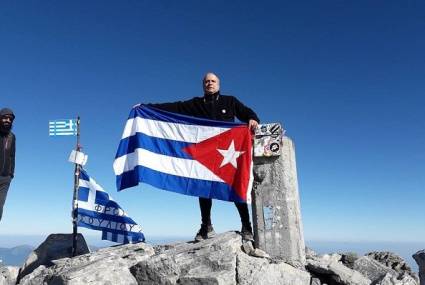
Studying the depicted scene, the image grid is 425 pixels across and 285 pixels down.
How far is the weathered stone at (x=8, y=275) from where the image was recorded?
36.7 feet

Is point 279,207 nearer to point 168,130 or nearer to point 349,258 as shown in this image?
point 349,258

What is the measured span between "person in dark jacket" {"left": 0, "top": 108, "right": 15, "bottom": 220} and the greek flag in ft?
14.6

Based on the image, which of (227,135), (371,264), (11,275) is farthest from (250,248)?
(11,275)

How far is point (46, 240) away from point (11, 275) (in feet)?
6.69

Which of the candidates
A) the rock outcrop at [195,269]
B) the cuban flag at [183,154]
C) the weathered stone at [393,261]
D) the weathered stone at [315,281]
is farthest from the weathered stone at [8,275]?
the weathered stone at [393,261]

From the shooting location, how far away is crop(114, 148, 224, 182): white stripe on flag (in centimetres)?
1058

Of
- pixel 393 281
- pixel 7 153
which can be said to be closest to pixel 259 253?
pixel 393 281

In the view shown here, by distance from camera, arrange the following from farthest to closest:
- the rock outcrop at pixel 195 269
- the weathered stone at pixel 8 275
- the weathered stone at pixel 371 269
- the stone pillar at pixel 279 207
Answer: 1. the weathered stone at pixel 8 275
2. the weathered stone at pixel 371 269
3. the stone pillar at pixel 279 207
4. the rock outcrop at pixel 195 269

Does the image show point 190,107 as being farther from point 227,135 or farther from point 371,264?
point 371,264

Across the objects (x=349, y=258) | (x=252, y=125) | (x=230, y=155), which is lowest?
(x=349, y=258)

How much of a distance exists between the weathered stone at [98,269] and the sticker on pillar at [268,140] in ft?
11.7

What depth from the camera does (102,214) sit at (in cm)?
1568

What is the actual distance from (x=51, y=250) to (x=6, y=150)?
4074 mm

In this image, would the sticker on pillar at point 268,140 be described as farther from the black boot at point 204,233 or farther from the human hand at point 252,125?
the black boot at point 204,233
